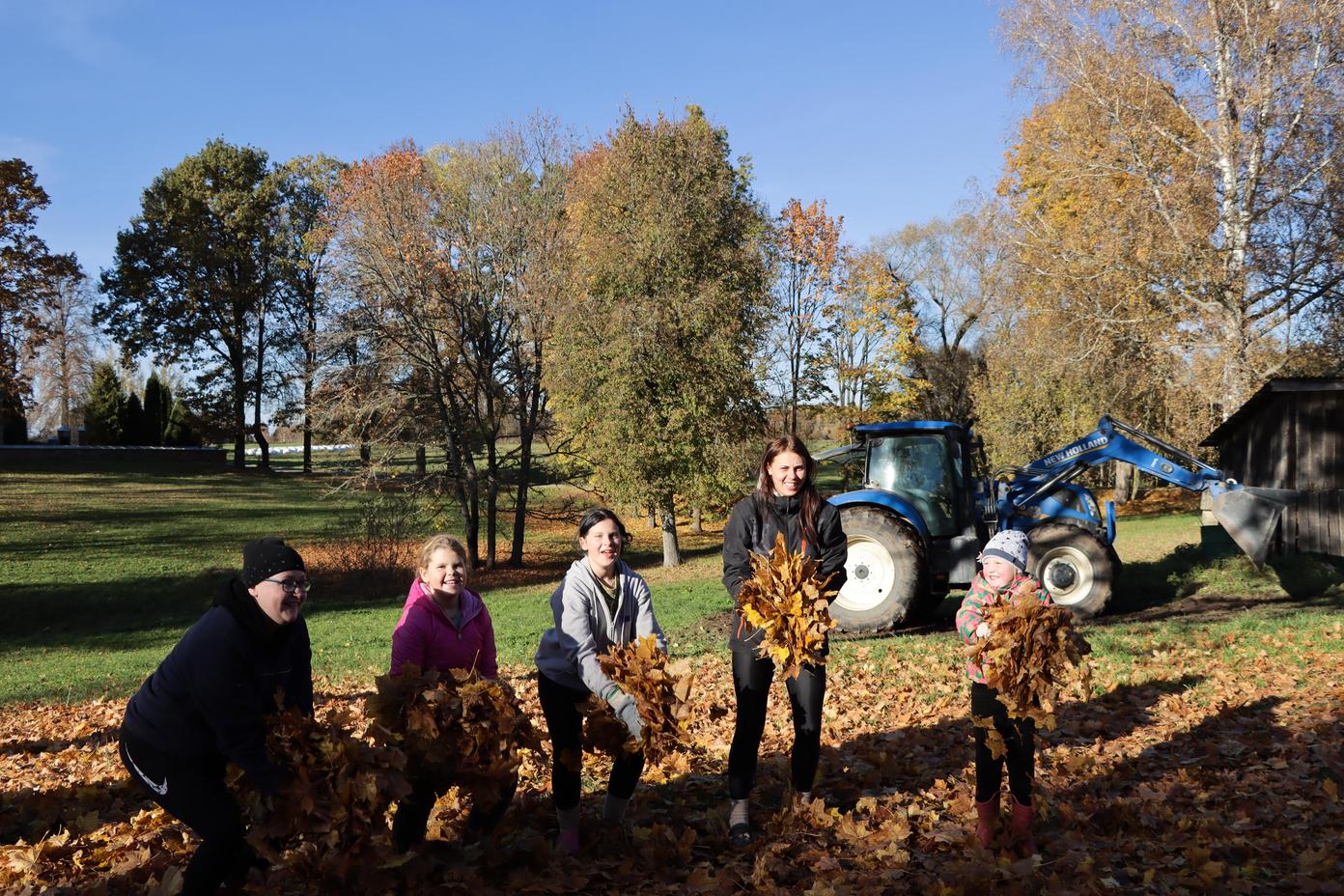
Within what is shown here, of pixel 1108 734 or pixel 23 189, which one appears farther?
pixel 23 189

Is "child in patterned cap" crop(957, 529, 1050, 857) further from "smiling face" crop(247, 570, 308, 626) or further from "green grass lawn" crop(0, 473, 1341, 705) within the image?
"green grass lawn" crop(0, 473, 1341, 705)

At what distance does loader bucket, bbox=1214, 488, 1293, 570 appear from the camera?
41.9ft

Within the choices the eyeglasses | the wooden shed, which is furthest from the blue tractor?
the eyeglasses

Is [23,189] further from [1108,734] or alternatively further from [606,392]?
[1108,734]

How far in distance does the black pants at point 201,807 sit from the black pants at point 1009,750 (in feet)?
10.7

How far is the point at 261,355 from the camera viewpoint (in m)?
47.6

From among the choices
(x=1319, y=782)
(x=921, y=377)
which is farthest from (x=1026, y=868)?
(x=921, y=377)

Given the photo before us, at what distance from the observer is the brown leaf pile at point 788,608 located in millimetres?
4719

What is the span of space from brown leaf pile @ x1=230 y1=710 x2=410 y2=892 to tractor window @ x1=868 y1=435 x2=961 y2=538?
9483 millimetres

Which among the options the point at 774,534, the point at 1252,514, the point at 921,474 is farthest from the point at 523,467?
the point at 774,534

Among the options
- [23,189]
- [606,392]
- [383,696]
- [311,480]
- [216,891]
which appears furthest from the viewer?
[311,480]

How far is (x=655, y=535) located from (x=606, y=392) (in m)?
11.9

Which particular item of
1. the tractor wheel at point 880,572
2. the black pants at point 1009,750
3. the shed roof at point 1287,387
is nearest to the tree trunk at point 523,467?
the tractor wheel at point 880,572

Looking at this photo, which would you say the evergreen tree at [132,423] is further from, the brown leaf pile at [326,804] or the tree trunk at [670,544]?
the brown leaf pile at [326,804]
